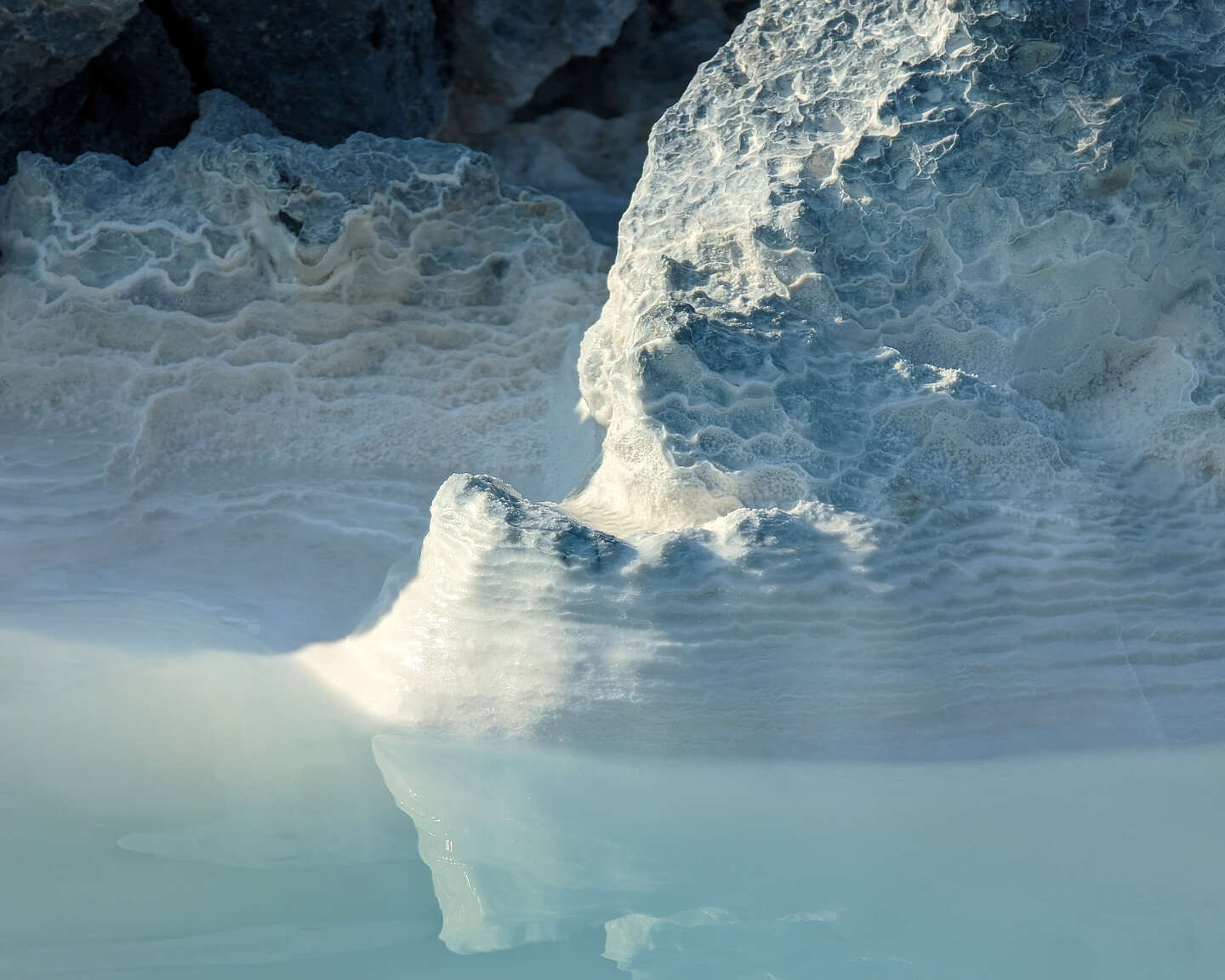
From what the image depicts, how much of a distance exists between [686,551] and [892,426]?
40 centimetres

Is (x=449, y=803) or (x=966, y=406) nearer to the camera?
(x=449, y=803)

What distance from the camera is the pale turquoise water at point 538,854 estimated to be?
1.54 metres

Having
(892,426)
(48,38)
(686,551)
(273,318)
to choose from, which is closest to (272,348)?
(273,318)

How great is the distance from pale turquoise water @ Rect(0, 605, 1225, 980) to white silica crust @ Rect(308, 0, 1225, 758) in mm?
87

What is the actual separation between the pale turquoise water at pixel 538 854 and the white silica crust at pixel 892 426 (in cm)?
9

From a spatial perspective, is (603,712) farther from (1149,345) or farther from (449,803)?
(1149,345)

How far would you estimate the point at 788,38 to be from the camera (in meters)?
2.49

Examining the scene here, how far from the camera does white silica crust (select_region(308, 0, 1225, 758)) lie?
1879 millimetres

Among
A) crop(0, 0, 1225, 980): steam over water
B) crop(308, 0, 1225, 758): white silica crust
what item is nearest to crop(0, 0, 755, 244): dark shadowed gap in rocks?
crop(0, 0, 1225, 980): steam over water

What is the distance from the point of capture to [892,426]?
2059mm

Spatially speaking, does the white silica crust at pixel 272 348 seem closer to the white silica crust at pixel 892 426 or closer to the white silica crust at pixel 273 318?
the white silica crust at pixel 273 318

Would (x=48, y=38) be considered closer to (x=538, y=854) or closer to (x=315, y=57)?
(x=315, y=57)

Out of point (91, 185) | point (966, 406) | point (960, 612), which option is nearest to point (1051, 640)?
point (960, 612)

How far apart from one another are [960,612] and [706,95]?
44.2 inches
